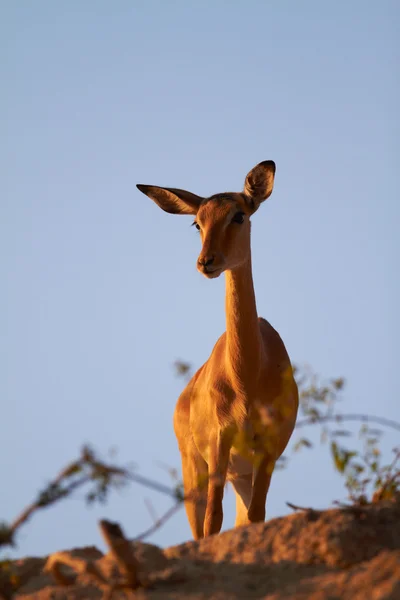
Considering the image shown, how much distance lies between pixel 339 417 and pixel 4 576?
Result: 1.98 m

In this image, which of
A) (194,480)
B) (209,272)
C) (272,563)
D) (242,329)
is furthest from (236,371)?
(272,563)

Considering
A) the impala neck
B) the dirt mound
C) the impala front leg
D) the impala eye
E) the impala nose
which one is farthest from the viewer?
the impala eye

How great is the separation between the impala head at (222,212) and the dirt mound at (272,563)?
10.8ft

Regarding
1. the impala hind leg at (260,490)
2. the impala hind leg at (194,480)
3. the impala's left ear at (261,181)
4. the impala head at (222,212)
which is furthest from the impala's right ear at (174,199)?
the impala hind leg at (260,490)

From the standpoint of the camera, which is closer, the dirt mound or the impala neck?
the dirt mound

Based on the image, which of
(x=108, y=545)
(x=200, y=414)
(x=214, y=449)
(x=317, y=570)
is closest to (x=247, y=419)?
(x=214, y=449)

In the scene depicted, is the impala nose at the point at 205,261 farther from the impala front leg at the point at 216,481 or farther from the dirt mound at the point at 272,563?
the dirt mound at the point at 272,563

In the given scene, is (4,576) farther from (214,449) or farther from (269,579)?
(214,449)

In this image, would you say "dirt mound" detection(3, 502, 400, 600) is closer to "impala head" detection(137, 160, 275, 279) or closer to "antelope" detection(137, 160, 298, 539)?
"antelope" detection(137, 160, 298, 539)

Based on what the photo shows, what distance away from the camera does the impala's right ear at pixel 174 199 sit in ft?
31.2

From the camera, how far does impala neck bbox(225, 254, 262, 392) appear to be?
8461 millimetres

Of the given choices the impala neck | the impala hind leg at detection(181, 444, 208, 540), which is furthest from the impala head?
the impala hind leg at detection(181, 444, 208, 540)

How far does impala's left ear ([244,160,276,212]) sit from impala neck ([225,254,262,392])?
975 mm

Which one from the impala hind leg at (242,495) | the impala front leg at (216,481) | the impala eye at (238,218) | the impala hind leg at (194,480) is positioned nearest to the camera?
the impala front leg at (216,481)
